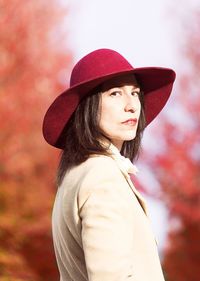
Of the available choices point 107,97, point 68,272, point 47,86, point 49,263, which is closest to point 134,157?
point 107,97

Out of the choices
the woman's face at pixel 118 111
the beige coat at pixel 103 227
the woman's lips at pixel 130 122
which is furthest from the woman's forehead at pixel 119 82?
the beige coat at pixel 103 227

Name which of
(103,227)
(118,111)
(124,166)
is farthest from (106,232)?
(118,111)

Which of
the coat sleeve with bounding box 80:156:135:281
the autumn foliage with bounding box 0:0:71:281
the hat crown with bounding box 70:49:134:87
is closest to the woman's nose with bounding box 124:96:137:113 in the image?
the hat crown with bounding box 70:49:134:87

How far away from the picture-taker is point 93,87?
5.97 ft

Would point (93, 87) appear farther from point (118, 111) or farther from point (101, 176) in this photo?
point (101, 176)

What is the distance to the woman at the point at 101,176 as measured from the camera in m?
1.49

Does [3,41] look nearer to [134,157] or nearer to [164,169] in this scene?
[164,169]

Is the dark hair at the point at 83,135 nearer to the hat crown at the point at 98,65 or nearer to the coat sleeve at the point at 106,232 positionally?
the hat crown at the point at 98,65

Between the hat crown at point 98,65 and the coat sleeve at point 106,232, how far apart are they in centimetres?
41

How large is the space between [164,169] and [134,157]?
18.4 feet

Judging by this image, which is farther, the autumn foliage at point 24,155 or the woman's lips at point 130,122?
the autumn foliage at point 24,155

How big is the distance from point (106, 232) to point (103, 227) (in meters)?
0.02

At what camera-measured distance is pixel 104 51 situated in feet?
6.29

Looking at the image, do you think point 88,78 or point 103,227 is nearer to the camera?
point 103,227
